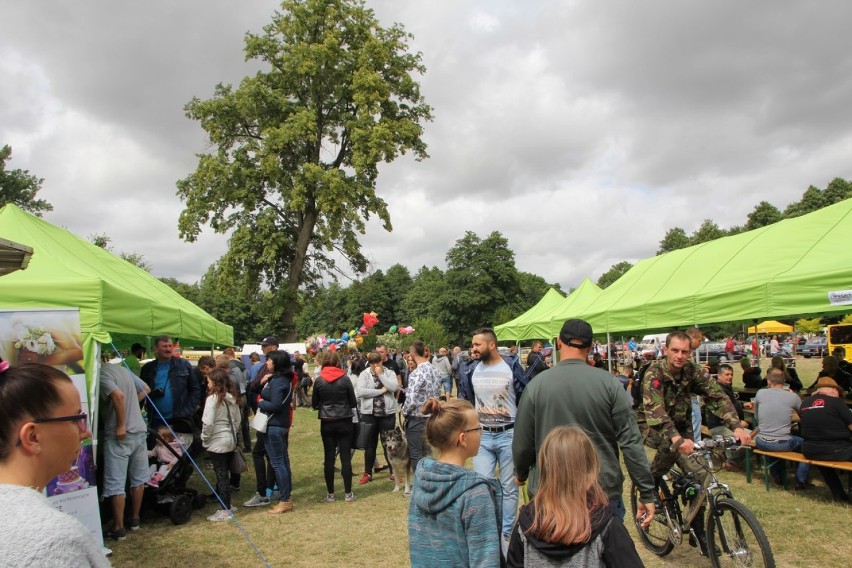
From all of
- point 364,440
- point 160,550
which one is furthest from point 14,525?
point 364,440

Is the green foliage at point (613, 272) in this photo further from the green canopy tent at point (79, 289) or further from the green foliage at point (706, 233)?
the green canopy tent at point (79, 289)

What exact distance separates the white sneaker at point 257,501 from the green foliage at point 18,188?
2973 centimetres

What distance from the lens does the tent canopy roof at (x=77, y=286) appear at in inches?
220

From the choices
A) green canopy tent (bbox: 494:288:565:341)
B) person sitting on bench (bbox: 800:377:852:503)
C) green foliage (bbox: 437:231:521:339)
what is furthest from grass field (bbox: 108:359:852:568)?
green foliage (bbox: 437:231:521:339)

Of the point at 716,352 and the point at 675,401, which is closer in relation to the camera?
the point at 675,401

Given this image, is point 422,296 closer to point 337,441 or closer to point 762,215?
point 762,215

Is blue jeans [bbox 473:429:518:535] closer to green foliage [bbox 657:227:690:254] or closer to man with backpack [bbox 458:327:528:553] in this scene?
man with backpack [bbox 458:327:528:553]

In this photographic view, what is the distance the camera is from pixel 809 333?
4666 centimetres

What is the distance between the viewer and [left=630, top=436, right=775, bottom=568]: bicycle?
401cm

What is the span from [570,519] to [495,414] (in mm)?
3155

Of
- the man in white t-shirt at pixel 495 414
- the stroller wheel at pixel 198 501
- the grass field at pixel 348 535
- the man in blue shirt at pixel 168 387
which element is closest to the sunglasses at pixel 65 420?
the man in white t-shirt at pixel 495 414

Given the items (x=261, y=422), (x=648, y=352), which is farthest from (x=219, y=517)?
(x=648, y=352)

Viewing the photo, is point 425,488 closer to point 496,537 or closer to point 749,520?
point 496,537

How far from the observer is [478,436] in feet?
8.95
